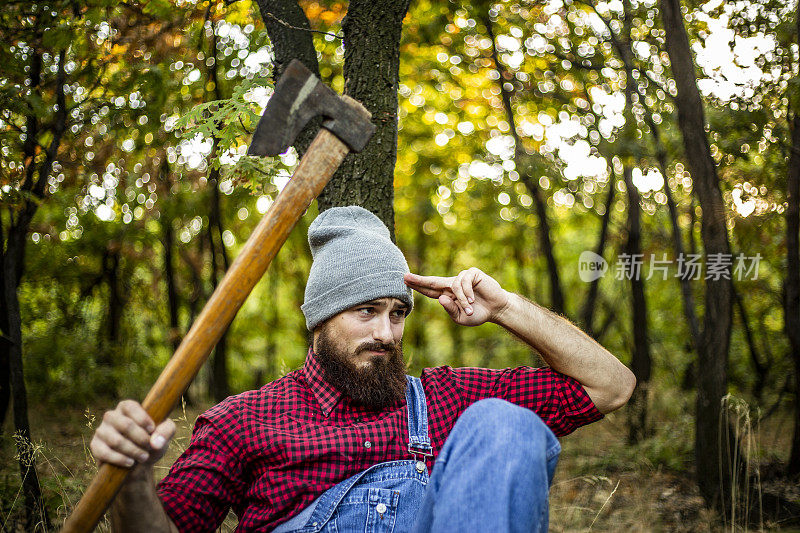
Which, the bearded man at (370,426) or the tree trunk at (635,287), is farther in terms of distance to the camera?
the tree trunk at (635,287)

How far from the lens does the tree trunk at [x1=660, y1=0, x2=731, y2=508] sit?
14.0 ft

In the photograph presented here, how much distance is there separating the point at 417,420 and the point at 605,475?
13.7 feet

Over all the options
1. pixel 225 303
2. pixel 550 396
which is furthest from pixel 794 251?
pixel 225 303

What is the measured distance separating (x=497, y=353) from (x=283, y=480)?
11.3 meters

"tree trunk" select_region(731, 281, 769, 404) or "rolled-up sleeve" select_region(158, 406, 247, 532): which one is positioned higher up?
"tree trunk" select_region(731, 281, 769, 404)

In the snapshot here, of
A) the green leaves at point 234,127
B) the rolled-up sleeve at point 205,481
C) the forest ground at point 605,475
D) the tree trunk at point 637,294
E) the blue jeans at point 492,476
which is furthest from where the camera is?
the tree trunk at point 637,294

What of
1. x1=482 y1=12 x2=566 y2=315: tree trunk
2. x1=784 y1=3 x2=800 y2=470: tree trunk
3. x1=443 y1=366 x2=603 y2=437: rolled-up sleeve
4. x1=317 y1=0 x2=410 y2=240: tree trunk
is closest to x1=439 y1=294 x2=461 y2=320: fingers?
x1=443 y1=366 x2=603 y2=437: rolled-up sleeve

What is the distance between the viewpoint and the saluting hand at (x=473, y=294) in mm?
2322

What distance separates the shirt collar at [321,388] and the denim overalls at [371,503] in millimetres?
289

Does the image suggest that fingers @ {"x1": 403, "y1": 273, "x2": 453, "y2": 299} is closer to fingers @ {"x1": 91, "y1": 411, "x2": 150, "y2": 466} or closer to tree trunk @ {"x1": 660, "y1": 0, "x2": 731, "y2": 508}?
fingers @ {"x1": 91, "y1": 411, "x2": 150, "y2": 466}

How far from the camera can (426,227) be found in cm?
1257

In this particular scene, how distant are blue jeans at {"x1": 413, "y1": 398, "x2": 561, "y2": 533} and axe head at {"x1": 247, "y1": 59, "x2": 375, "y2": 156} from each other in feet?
3.14

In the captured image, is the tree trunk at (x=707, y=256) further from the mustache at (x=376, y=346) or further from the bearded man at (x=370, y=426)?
the mustache at (x=376, y=346)

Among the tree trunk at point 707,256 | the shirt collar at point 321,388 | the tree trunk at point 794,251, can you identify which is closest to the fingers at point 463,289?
the shirt collar at point 321,388
